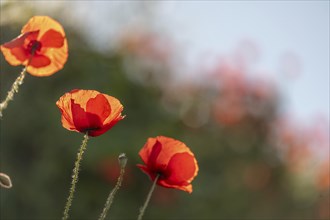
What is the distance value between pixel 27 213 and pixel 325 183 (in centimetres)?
342

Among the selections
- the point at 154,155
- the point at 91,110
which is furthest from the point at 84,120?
the point at 154,155

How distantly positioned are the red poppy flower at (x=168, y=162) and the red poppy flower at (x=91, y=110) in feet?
0.40

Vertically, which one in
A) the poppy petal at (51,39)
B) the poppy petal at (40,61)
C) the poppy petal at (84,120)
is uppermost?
the poppy petal at (51,39)

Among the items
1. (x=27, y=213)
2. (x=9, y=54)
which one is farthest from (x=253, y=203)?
(x=9, y=54)

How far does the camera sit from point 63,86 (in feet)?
14.7

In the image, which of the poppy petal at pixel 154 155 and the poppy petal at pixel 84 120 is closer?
the poppy petal at pixel 84 120

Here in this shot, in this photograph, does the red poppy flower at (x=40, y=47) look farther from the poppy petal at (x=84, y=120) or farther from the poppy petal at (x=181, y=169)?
the poppy petal at (x=181, y=169)

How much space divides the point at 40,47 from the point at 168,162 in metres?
0.38

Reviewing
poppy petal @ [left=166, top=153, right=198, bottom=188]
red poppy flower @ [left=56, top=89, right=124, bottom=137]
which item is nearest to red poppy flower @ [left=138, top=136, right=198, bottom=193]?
poppy petal @ [left=166, top=153, right=198, bottom=188]

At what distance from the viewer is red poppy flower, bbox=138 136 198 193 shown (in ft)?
4.69

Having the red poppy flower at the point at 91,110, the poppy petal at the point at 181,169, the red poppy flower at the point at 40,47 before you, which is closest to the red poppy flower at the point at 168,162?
the poppy petal at the point at 181,169

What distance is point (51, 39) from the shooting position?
4.93 feet

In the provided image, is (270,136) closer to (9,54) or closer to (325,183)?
(325,183)

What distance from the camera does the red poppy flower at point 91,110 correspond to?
1320 millimetres
